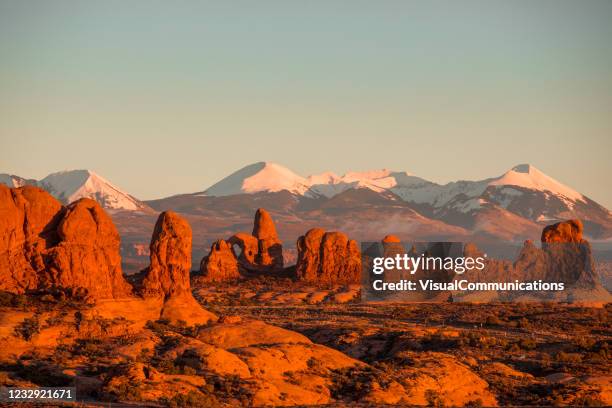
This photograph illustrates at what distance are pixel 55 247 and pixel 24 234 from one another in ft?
9.12

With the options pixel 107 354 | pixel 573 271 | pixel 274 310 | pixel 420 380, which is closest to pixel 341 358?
pixel 420 380

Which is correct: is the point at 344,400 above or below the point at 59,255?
Result: below

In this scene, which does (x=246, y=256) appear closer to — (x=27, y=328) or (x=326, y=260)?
(x=326, y=260)

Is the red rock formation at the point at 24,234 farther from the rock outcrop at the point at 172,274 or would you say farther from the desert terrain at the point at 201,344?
the rock outcrop at the point at 172,274

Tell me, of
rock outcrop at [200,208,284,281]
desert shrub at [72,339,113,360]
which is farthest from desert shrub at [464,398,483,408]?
rock outcrop at [200,208,284,281]

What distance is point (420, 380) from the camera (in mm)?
74188

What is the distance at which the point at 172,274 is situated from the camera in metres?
92.5

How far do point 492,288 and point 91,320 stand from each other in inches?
2999

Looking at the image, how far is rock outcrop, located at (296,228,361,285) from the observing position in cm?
15388

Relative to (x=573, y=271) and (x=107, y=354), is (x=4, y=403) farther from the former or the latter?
(x=573, y=271)

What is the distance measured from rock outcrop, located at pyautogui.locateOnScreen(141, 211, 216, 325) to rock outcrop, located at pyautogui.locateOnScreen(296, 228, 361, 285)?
59121mm

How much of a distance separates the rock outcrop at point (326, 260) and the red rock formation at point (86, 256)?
217 feet

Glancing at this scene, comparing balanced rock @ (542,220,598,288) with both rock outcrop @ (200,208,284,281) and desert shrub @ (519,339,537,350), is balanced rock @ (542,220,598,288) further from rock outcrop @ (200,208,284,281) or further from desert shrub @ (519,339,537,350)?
desert shrub @ (519,339,537,350)

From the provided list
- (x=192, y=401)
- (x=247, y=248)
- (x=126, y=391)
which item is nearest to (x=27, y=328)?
(x=126, y=391)
